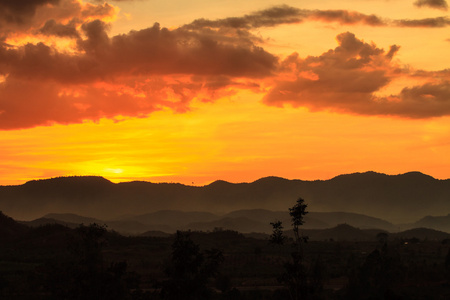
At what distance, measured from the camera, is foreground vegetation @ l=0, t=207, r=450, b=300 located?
4219 cm

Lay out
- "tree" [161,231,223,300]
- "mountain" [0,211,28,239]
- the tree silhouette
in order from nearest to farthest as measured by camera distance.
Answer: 1. "tree" [161,231,223,300]
2. the tree silhouette
3. "mountain" [0,211,28,239]

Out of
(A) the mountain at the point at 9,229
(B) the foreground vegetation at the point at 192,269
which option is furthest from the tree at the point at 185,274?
(A) the mountain at the point at 9,229

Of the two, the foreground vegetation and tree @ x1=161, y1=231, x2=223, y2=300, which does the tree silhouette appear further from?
tree @ x1=161, y1=231, x2=223, y2=300

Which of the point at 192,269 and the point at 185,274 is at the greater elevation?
the point at 192,269

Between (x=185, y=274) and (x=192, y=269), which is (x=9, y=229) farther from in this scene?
(x=192, y=269)

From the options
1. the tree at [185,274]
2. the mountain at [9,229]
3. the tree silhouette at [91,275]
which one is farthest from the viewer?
the mountain at [9,229]

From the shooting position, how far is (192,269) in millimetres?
41719

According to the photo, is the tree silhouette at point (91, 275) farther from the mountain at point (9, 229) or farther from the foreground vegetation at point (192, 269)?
the mountain at point (9, 229)

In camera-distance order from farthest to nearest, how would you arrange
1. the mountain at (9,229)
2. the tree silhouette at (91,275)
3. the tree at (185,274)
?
the mountain at (9,229) < the tree silhouette at (91,275) < the tree at (185,274)

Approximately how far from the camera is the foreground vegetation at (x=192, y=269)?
4219 centimetres

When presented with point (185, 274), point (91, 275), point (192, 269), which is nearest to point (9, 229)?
point (91, 275)

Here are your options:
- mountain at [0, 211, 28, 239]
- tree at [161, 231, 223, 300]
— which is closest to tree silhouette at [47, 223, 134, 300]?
tree at [161, 231, 223, 300]

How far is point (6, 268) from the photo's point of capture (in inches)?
3364

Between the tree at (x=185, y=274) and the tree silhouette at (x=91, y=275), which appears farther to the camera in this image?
the tree silhouette at (x=91, y=275)
